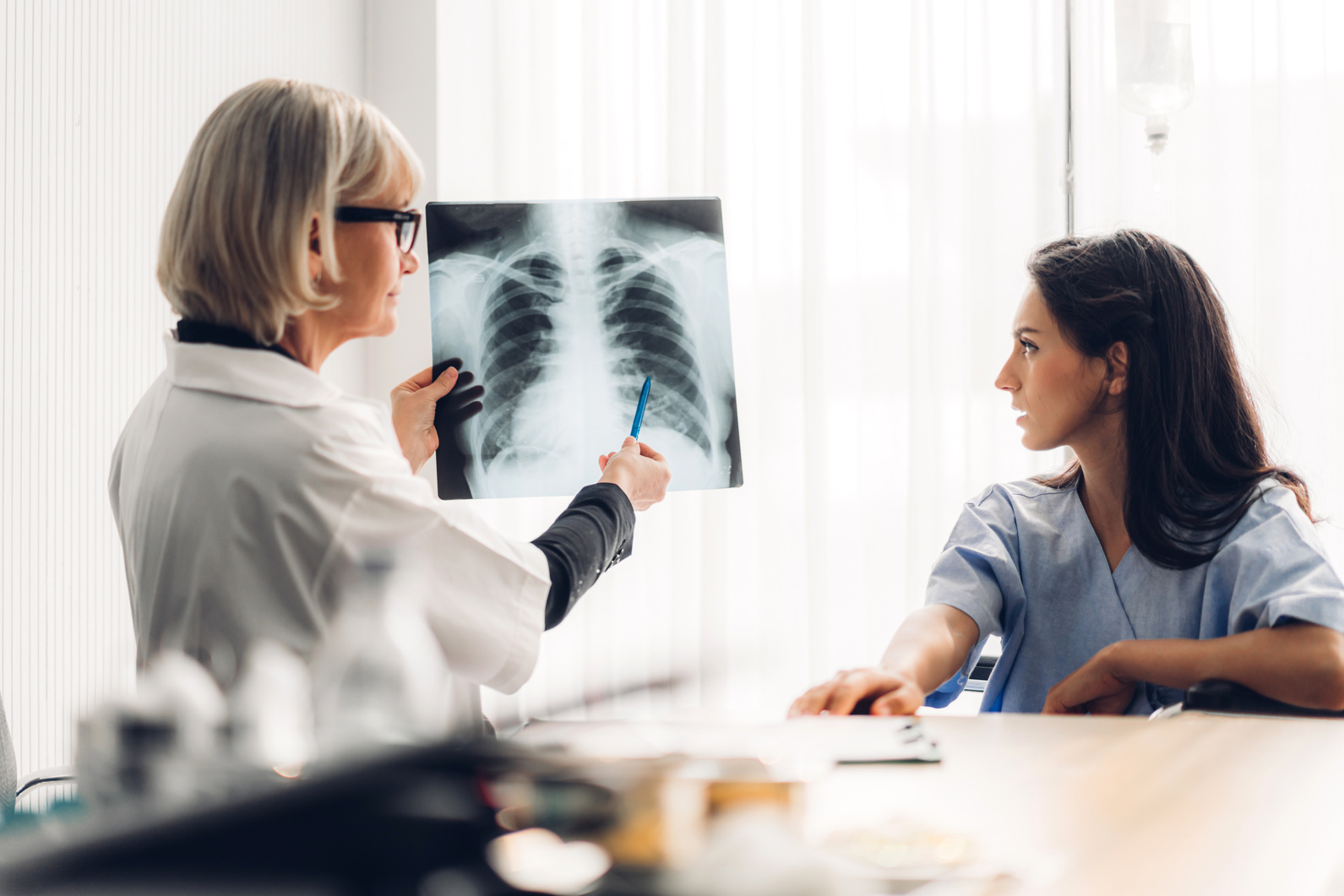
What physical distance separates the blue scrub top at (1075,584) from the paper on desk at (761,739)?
0.48 metres

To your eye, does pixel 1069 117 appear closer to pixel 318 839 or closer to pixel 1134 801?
pixel 1134 801

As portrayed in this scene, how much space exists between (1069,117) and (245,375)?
217 centimetres

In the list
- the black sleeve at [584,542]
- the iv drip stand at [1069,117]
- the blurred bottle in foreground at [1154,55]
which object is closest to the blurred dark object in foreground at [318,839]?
the black sleeve at [584,542]

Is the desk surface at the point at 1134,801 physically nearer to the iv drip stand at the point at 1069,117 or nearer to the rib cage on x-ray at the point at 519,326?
the rib cage on x-ray at the point at 519,326

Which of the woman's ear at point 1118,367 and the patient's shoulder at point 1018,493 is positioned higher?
the woman's ear at point 1118,367

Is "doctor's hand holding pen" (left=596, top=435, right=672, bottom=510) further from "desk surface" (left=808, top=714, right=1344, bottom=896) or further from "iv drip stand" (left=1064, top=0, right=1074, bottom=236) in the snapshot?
"iv drip stand" (left=1064, top=0, right=1074, bottom=236)

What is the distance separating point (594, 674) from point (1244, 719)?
181 cm

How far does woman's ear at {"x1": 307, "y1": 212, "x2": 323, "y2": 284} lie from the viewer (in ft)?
3.14

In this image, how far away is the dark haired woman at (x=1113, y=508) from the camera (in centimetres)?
130

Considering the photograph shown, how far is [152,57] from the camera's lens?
196 cm

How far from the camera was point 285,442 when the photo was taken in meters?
0.86

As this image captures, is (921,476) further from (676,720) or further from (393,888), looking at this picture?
(393,888)

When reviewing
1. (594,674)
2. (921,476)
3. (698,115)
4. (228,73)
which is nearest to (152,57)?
(228,73)

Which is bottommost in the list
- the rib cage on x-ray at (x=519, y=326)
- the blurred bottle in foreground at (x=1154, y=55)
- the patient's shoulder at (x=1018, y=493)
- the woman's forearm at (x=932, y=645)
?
the woman's forearm at (x=932, y=645)
